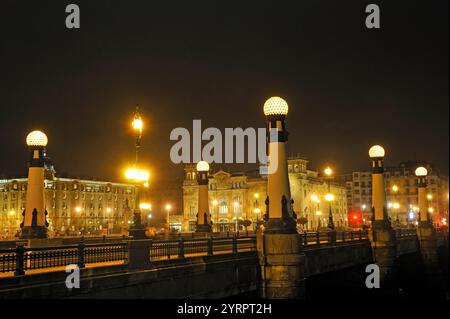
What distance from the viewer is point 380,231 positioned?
3766 cm

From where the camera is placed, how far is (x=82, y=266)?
16266 millimetres

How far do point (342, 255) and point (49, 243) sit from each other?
17.5m

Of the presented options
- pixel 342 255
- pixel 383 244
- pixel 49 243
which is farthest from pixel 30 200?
pixel 383 244

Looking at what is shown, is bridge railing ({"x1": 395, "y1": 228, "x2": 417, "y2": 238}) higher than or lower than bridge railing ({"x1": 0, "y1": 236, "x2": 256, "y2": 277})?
lower

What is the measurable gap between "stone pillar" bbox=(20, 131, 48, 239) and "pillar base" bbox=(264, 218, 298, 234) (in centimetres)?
1223

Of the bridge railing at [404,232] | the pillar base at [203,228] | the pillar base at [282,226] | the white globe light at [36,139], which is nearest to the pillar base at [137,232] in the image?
the pillar base at [282,226]

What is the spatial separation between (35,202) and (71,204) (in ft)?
357

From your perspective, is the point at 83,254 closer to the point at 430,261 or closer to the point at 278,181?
the point at 278,181

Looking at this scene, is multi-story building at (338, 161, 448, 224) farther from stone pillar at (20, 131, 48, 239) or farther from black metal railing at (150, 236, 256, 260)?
stone pillar at (20, 131, 48, 239)

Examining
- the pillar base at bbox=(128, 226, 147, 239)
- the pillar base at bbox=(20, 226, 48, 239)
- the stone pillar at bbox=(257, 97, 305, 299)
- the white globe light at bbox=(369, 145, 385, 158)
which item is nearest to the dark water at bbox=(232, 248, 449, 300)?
the stone pillar at bbox=(257, 97, 305, 299)

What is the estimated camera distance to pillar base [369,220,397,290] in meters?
37.2

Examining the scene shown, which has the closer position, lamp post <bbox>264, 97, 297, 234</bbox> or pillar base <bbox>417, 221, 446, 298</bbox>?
lamp post <bbox>264, 97, 297, 234</bbox>

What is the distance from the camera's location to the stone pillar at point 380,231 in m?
37.4
